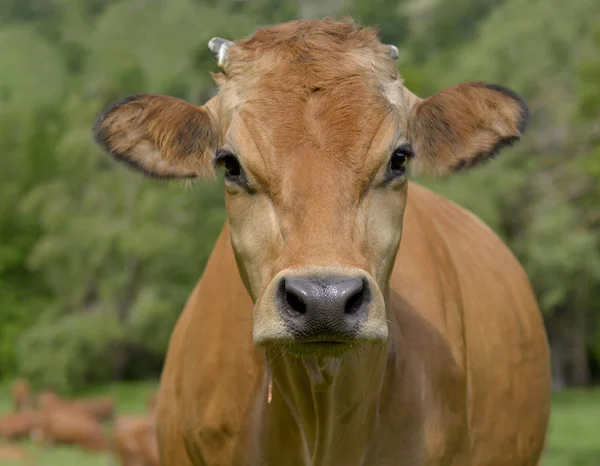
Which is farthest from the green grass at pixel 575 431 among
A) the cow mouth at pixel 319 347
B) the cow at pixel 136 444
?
the cow mouth at pixel 319 347

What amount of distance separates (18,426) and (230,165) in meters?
18.6

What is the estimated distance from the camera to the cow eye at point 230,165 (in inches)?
148

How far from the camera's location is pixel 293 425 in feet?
13.3

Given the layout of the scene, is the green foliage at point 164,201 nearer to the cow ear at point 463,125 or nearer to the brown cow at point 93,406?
the brown cow at point 93,406

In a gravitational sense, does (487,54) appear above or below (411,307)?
above

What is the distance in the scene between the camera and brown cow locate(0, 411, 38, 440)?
68.9 ft

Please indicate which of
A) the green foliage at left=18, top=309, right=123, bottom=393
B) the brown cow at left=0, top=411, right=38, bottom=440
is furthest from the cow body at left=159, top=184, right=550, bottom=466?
the green foliage at left=18, top=309, right=123, bottom=393

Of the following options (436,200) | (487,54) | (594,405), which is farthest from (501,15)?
(436,200)

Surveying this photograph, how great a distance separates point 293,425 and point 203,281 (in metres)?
1.03

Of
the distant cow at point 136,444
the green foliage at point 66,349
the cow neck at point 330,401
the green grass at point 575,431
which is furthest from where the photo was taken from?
the green foliage at point 66,349

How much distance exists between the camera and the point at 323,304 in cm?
316

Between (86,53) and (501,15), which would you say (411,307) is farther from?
(86,53)

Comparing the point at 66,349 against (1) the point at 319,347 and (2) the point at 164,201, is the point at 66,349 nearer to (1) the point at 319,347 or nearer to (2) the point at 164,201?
A: (2) the point at 164,201

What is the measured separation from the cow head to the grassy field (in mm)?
13220
